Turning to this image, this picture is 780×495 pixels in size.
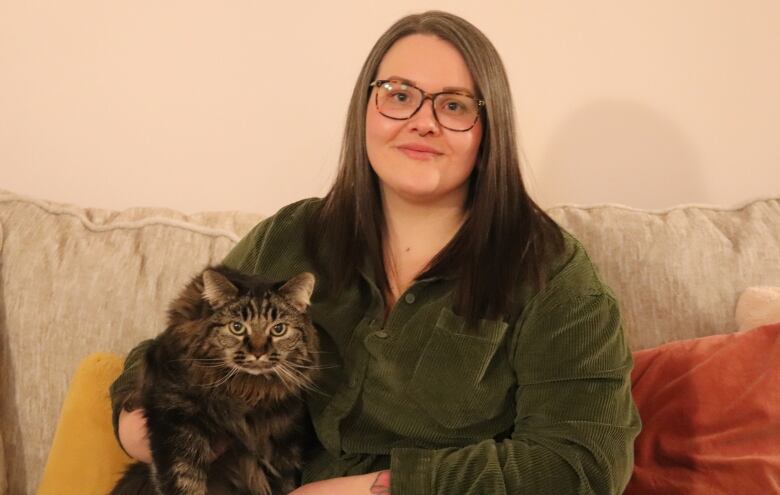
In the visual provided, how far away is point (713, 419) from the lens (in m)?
1.59

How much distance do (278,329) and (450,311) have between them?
362 mm

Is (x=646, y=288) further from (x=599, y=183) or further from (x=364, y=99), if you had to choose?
(x=364, y=99)

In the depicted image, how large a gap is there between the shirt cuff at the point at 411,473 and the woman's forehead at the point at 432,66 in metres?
0.76

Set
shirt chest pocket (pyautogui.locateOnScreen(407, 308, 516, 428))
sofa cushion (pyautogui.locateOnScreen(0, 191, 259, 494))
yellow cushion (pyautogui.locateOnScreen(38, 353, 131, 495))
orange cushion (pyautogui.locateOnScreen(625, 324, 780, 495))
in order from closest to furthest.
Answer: shirt chest pocket (pyautogui.locateOnScreen(407, 308, 516, 428)), orange cushion (pyautogui.locateOnScreen(625, 324, 780, 495)), yellow cushion (pyautogui.locateOnScreen(38, 353, 131, 495)), sofa cushion (pyautogui.locateOnScreen(0, 191, 259, 494))

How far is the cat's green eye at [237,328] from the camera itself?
1.35 metres

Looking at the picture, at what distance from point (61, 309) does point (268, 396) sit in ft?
2.81

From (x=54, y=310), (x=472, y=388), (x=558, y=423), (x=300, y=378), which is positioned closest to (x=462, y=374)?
(x=472, y=388)

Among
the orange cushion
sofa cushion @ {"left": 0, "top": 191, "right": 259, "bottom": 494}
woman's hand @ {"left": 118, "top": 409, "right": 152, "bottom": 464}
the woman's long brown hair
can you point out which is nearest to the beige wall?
sofa cushion @ {"left": 0, "top": 191, "right": 259, "bottom": 494}

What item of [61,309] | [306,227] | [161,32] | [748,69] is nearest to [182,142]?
[161,32]

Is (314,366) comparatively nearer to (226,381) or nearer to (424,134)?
(226,381)

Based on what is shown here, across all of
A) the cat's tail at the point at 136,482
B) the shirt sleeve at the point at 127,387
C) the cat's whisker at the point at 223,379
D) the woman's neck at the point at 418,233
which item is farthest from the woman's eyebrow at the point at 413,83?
the cat's tail at the point at 136,482

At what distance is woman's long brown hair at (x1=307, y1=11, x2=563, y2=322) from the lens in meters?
1.45

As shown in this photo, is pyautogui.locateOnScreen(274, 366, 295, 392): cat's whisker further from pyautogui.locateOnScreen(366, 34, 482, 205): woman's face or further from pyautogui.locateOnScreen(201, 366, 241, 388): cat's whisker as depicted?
pyautogui.locateOnScreen(366, 34, 482, 205): woman's face

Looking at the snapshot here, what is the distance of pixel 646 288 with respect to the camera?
2.01m
